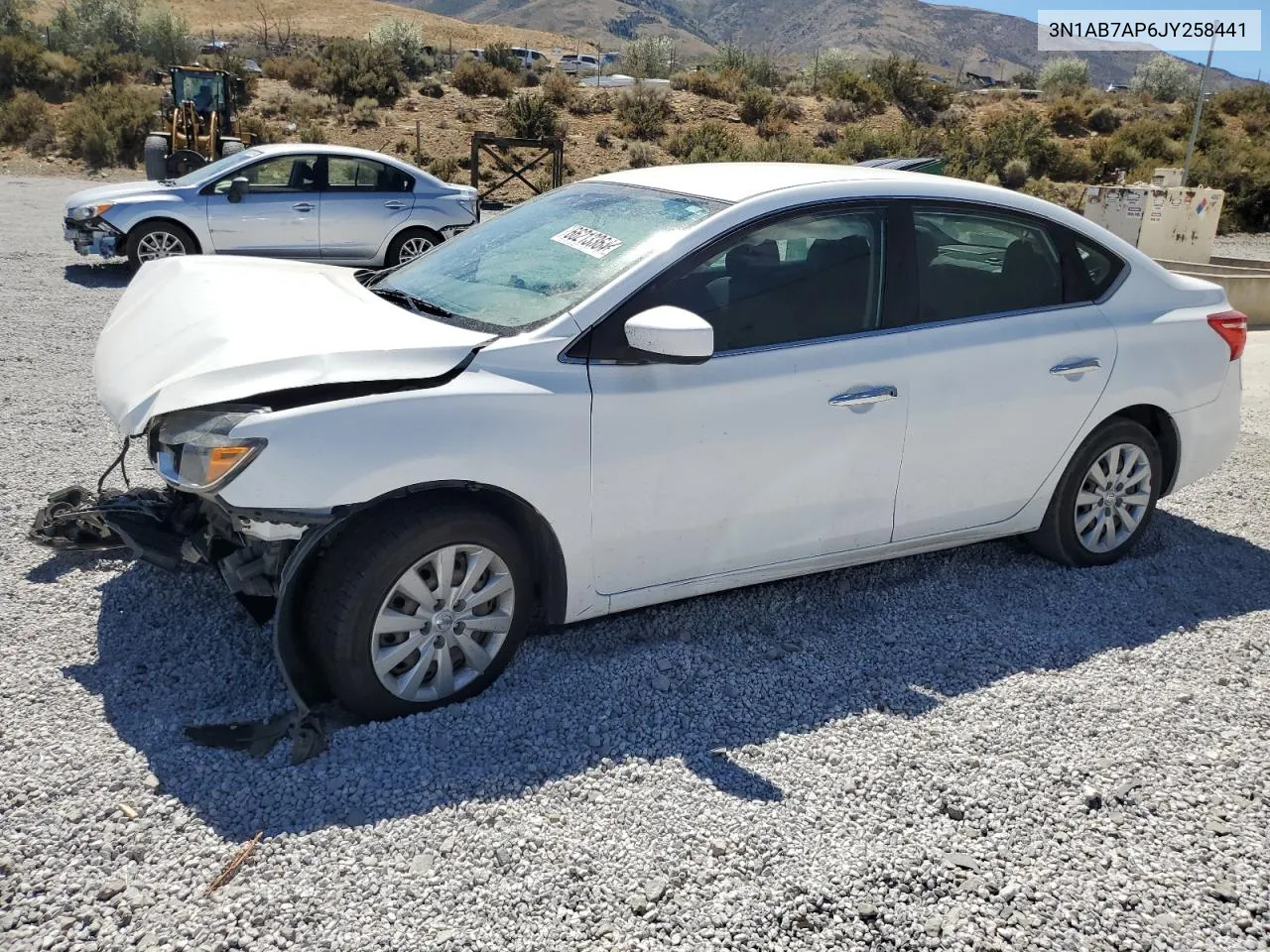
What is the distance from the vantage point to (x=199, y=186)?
11539 mm

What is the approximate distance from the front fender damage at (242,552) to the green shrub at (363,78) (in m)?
32.3

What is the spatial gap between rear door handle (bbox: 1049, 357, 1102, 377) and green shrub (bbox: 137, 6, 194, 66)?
4333cm

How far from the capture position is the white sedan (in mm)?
3316

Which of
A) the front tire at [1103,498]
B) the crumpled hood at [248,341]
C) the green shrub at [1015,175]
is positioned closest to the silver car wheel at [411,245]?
the crumpled hood at [248,341]

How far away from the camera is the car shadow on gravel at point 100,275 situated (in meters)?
11.5

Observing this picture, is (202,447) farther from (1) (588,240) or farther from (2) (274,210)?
(2) (274,210)

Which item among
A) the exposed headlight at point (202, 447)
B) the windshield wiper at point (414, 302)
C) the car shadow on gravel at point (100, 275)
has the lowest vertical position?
the car shadow on gravel at point (100, 275)

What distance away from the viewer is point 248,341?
3.51 m

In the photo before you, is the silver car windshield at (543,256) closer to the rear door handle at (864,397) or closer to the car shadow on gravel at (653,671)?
the rear door handle at (864,397)

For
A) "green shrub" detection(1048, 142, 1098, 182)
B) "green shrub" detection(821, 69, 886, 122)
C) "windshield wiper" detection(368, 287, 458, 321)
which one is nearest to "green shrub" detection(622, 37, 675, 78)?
"green shrub" detection(821, 69, 886, 122)

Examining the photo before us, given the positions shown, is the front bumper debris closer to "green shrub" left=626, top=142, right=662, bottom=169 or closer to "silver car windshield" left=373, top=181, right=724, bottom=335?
"silver car windshield" left=373, top=181, right=724, bottom=335

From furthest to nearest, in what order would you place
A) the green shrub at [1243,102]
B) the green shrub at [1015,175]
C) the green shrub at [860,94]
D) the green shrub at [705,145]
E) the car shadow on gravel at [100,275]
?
the green shrub at [1243,102]
the green shrub at [860,94]
the green shrub at [1015,175]
the green shrub at [705,145]
the car shadow on gravel at [100,275]

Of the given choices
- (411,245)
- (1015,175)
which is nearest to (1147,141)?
(1015,175)

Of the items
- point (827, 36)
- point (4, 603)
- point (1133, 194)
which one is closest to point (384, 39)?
point (1133, 194)
